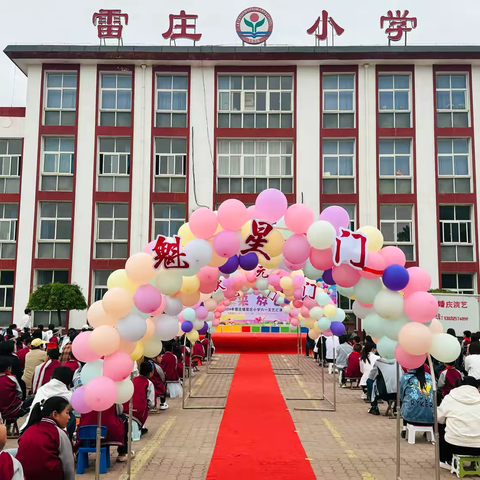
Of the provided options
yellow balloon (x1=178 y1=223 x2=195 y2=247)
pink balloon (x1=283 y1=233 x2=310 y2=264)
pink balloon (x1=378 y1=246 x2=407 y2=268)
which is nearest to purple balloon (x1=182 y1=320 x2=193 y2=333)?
yellow balloon (x1=178 y1=223 x2=195 y2=247)

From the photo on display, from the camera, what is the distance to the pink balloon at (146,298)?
20.4ft

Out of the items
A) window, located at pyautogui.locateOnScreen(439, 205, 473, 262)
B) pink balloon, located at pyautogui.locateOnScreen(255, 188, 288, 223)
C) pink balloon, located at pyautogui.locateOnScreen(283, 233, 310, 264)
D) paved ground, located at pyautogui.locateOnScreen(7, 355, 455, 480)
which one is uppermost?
window, located at pyautogui.locateOnScreen(439, 205, 473, 262)

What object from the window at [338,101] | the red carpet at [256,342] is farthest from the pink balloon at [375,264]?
the window at [338,101]

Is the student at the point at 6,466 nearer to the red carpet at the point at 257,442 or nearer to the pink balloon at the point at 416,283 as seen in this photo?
the red carpet at the point at 257,442

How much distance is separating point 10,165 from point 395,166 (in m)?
17.9

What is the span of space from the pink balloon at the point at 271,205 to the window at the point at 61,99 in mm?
21622

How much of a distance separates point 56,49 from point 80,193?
6730 mm

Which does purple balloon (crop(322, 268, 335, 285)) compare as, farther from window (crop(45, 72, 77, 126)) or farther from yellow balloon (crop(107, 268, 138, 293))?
window (crop(45, 72, 77, 126))

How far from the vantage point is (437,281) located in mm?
24781

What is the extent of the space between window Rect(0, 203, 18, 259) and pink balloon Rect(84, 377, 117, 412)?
2186 centimetres

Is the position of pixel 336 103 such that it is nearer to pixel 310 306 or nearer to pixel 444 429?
pixel 310 306

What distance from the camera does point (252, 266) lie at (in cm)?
718

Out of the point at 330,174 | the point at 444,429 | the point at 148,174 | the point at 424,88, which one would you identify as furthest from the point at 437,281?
the point at 444,429

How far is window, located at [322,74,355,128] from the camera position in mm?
26047
